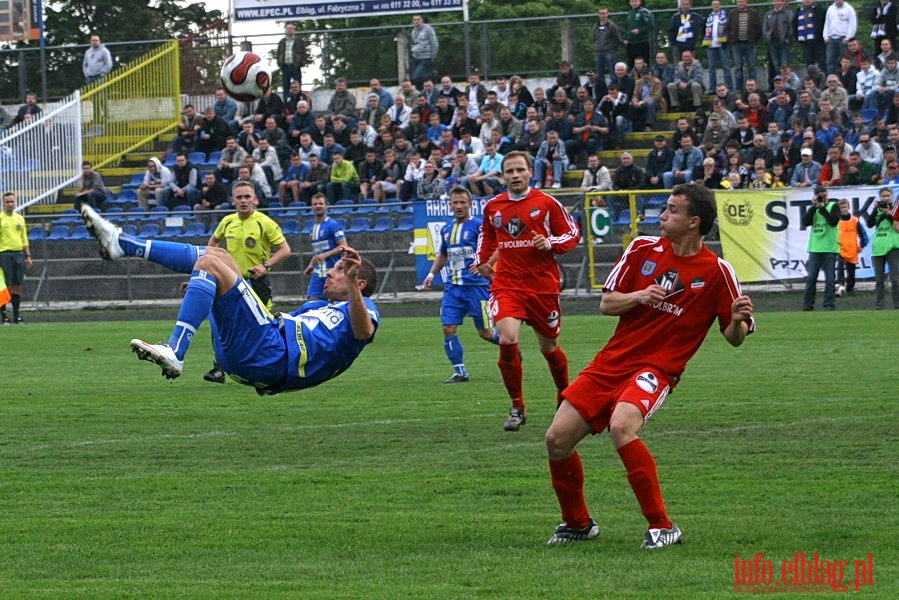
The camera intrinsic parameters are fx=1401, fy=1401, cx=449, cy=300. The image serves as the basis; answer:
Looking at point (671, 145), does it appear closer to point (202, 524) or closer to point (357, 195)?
point (357, 195)

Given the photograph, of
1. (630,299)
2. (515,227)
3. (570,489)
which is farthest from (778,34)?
(570,489)

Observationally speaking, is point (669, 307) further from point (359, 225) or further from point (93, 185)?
point (93, 185)

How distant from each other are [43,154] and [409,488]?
27019mm

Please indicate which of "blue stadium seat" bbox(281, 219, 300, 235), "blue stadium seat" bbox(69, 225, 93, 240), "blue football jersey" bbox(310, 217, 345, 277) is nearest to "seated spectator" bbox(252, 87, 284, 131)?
"blue stadium seat" bbox(281, 219, 300, 235)

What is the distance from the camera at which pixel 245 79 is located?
18.2 m

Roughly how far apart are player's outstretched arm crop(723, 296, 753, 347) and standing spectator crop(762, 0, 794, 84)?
2353 centimetres

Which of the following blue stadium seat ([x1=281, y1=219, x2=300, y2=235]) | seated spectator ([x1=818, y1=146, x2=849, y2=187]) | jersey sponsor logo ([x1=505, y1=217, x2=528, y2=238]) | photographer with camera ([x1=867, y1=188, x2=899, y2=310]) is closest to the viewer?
jersey sponsor logo ([x1=505, y1=217, x2=528, y2=238])

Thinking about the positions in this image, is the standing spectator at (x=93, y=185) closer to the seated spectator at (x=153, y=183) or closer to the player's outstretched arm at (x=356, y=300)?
the seated spectator at (x=153, y=183)

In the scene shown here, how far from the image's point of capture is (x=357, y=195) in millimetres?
29766

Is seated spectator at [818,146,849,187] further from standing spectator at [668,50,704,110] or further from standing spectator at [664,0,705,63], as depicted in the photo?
standing spectator at [664,0,705,63]

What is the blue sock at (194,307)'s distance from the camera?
332 inches

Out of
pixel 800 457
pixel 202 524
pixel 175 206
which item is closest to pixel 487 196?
pixel 175 206

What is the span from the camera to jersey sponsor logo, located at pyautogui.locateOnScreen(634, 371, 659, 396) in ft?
22.5

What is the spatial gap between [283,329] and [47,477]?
1924 millimetres
